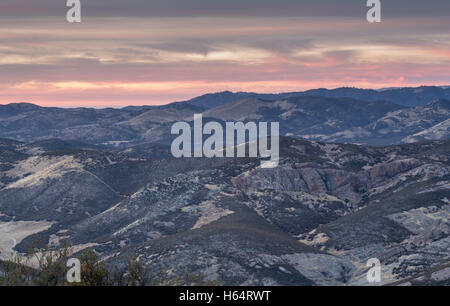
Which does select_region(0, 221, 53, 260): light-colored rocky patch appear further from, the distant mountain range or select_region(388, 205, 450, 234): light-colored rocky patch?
select_region(388, 205, 450, 234): light-colored rocky patch

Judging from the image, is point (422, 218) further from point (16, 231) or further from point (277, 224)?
point (16, 231)

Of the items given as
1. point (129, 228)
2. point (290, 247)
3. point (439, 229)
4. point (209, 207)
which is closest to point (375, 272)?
point (290, 247)

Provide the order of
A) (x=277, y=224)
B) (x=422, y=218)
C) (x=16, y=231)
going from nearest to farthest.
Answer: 1. (x=422, y=218)
2. (x=277, y=224)
3. (x=16, y=231)

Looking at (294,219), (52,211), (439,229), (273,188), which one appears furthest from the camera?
(52,211)

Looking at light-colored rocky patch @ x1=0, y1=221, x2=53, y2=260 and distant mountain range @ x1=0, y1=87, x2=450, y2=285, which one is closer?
distant mountain range @ x1=0, y1=87, x2=450, y2=285

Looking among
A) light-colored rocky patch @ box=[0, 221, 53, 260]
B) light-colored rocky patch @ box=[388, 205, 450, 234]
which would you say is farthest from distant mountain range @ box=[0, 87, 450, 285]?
light-colored rocky patch @ box=[0, 221, 53, 260]

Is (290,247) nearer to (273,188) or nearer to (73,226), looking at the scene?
(273,188)

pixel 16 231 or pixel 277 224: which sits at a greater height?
pixel 277 224

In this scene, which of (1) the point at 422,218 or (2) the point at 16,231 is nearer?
(1) the point at 422,218

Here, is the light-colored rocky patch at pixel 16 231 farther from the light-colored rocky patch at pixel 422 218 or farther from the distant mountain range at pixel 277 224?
the light-colored rocky patch at pixel 422 218

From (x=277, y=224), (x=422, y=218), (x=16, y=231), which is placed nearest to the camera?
(x=422, y=218)

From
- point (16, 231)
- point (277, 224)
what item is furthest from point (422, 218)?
point (16, 231)
